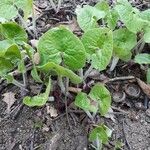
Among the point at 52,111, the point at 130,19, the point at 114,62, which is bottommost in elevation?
the point at 52,111

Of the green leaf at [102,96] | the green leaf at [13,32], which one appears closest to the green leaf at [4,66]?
the green leaf at [13,32]

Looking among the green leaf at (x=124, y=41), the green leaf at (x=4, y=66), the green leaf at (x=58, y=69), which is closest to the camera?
the green leaf at (x=58, y=69)

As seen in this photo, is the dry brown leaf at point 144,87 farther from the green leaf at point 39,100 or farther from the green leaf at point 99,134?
the green leaf at point 39,100

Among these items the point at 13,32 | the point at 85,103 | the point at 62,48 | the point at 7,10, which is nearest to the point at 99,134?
the point at 85,103

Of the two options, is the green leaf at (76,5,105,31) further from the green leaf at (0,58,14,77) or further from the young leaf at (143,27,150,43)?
the green leaf at (0,58,14,77)

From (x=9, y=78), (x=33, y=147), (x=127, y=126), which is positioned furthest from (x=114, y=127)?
(x=9, y=78)

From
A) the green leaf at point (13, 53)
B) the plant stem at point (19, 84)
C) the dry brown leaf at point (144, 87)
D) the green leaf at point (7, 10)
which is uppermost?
the green leaf at point (7, 10)

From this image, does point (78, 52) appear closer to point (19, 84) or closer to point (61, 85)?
point (61, 85)
